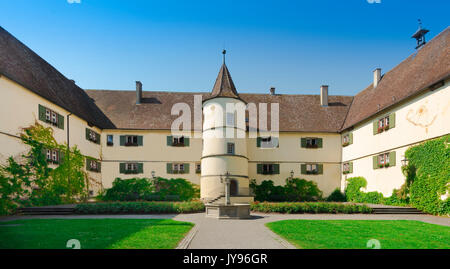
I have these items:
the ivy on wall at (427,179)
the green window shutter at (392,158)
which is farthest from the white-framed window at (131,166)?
the green window shutter at (392,158)

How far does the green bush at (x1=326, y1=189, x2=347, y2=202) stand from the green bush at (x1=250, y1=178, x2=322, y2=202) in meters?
1.00

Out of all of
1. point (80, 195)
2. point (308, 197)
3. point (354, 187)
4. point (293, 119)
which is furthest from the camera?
point (293, 119)

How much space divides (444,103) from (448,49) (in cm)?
460

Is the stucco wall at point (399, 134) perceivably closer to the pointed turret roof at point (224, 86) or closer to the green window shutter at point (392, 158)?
the green window shutter at point (392, 158)

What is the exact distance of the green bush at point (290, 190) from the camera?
2941cm

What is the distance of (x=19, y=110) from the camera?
18.4 m

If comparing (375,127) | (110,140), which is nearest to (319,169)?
(375,127)

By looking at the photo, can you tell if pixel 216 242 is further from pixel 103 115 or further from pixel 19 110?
pixel 103 115

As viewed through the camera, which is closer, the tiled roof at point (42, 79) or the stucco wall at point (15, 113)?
the stucco wall at point (15, 113)

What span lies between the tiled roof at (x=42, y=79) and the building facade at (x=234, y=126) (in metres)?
0.10

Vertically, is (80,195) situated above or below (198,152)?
below

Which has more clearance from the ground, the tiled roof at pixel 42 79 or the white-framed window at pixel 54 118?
the tiled roof at pixel 42 79
